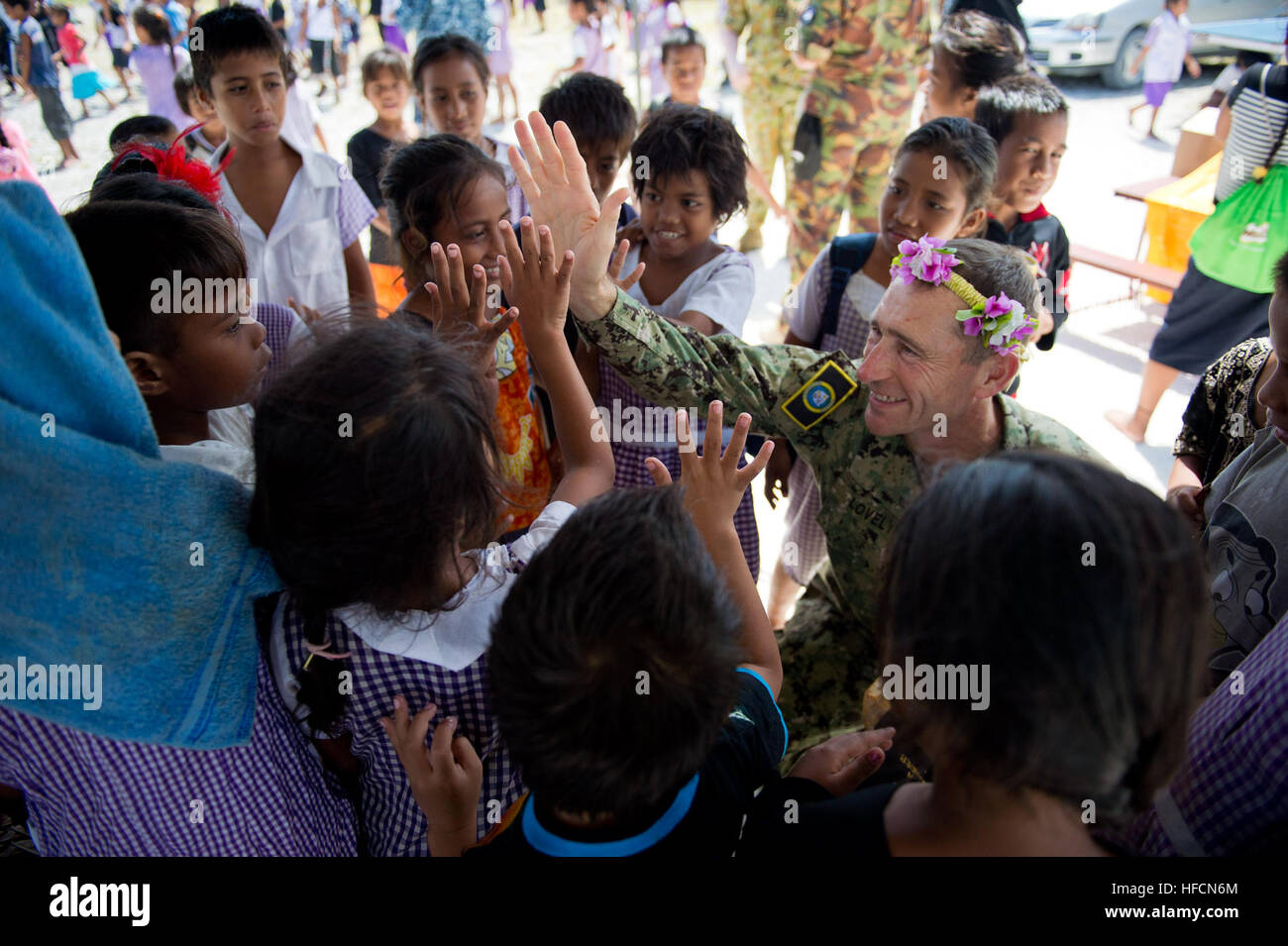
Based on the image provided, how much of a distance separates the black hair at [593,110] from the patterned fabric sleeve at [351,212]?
66 cm

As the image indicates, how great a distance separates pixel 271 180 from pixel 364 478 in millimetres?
2107

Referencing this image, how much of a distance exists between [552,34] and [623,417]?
11.8 m

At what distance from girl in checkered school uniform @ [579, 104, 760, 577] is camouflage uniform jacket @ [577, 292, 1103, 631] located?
0.39 meters

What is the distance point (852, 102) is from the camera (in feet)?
15.7

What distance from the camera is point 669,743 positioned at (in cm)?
94

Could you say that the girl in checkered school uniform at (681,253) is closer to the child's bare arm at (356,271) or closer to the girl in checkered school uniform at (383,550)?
the child's bare arm at (356,271)

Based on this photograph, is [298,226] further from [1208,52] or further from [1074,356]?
[1208,52]

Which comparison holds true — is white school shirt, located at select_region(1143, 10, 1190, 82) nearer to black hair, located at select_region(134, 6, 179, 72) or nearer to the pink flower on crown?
the pink flower on crown

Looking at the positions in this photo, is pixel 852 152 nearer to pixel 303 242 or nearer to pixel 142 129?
pixel 303 242

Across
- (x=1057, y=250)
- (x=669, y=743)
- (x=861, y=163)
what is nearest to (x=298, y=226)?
(x=669, y=743)

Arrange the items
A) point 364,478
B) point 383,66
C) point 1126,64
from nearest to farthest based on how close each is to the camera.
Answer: point 364,478 → point 383,66 → point 1126,64

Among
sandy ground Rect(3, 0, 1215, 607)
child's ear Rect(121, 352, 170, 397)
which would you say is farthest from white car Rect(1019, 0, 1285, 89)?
child's ear Rect(121, 352, 170, 397)

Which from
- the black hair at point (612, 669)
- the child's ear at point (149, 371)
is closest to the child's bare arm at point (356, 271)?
the child's ear at point (149, 371)

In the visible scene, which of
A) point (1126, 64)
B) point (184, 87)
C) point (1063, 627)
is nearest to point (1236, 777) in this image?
point (1063, 627)
